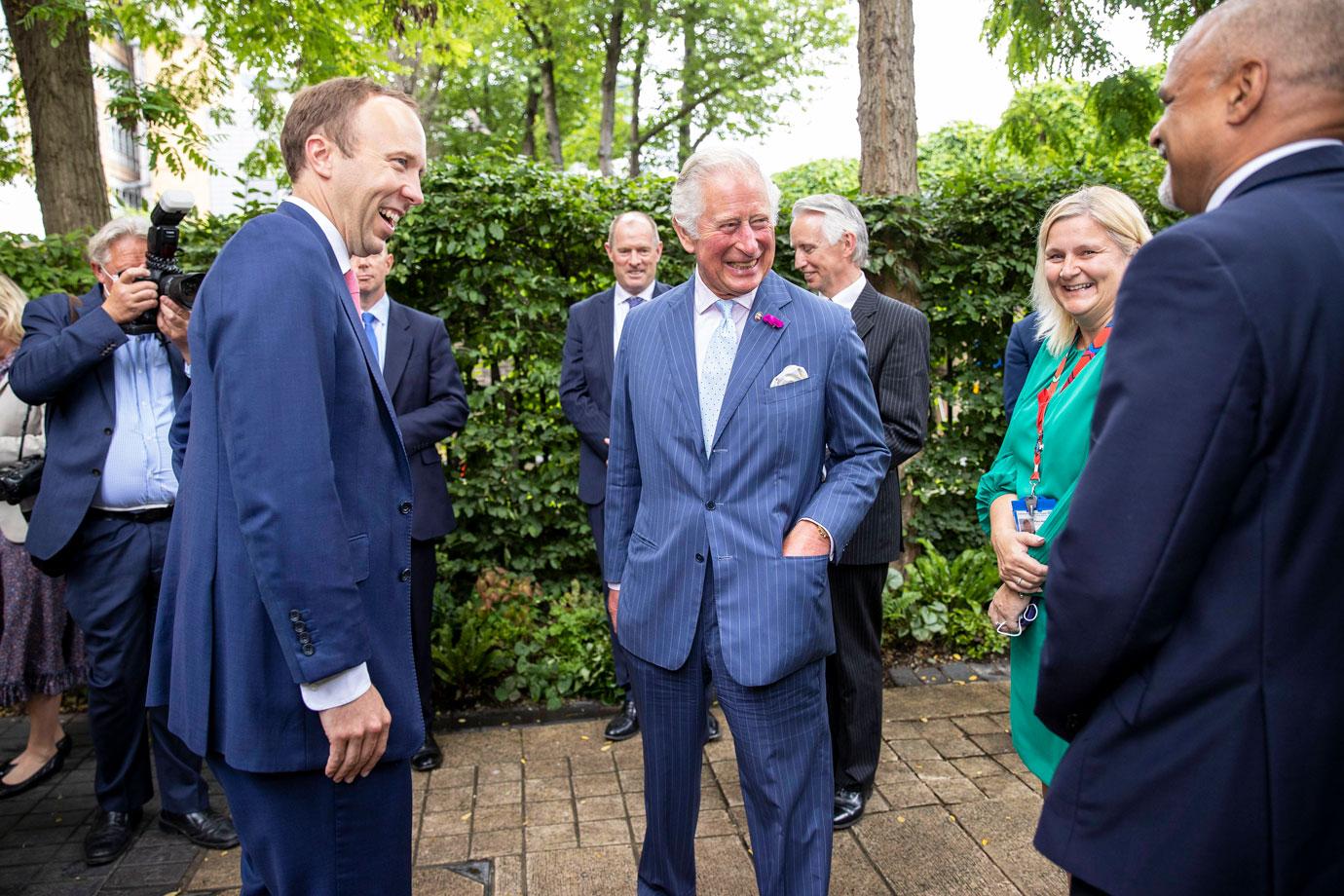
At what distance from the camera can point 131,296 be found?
322cm

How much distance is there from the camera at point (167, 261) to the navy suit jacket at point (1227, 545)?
8.03 ft

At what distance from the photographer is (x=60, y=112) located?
6.10m

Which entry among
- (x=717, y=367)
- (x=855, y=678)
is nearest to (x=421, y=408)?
(x=717, y=367)

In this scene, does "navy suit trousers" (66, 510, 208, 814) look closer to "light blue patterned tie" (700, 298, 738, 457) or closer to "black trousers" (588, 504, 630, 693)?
"black trousers" (588, 504, 630, 693)

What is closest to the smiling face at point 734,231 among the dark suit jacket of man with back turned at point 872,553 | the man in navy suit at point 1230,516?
the dark suit jacket of man with back turned at point 872,553

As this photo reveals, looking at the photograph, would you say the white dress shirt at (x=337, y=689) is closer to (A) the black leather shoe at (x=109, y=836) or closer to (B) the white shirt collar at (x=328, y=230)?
(B) the white shirt collar at (x=328, y=230)

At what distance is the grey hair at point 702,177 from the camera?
2.49 metres

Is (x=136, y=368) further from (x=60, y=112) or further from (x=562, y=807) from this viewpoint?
(x=60, y=112)

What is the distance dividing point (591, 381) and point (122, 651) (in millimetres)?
2277

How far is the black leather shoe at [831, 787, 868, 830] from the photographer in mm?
3512

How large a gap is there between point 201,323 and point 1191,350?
1661 mm

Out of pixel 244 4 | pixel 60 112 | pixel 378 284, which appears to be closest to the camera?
pixel 378 284

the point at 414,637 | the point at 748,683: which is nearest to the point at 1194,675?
the point at 748,683

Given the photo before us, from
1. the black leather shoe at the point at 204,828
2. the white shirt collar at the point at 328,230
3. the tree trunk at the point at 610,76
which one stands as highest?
the tree trunk at the point at 610,76
